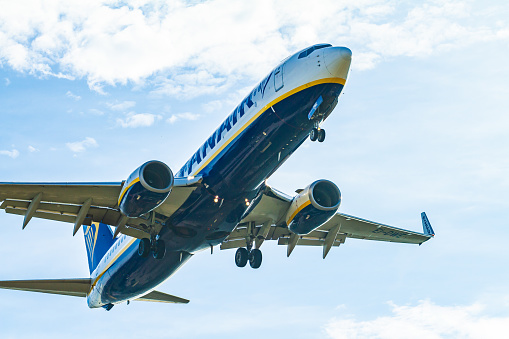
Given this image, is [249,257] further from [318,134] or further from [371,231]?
[318,134]

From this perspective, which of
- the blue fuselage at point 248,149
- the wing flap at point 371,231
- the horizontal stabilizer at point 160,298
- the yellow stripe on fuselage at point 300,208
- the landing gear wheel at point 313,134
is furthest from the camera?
the horizontal stabilizer at point 160,298

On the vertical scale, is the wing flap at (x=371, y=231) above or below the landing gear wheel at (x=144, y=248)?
above

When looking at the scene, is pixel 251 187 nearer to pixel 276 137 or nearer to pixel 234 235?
pixel 276 137

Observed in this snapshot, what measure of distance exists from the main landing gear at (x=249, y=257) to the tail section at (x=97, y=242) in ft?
27.1

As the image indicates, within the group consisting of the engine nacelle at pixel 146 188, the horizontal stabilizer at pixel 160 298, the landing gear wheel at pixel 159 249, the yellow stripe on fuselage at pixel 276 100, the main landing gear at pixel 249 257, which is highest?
the yellow stripe on fuselage at pixel 276 100

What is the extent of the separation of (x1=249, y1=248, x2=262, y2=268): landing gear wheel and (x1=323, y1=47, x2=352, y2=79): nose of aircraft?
1043cm

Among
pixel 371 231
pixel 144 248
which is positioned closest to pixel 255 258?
pixel 144 248

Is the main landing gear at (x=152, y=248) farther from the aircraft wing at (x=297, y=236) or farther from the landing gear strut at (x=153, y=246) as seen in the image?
the aircraft wing at (x=297, y=236)

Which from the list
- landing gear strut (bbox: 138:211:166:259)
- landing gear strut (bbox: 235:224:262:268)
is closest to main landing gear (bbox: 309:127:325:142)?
landing gear strut (bbox: 138:211:166:259)

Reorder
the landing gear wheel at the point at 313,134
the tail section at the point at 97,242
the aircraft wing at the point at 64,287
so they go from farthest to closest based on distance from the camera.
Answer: the tail section at the point at 97,242
the aircraft wing at the point at 64,287
the landing gear wheel at the point at 313,134

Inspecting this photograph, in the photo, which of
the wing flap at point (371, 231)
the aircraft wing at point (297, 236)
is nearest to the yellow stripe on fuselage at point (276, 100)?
the aircraft wing at point (297, 236)

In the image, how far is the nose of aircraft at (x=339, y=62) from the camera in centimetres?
2022

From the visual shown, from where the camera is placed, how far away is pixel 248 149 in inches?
844

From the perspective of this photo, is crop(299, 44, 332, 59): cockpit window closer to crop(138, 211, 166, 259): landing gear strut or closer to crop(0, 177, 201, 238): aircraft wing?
crop(0, 177, 201, 238): aircraft wing
